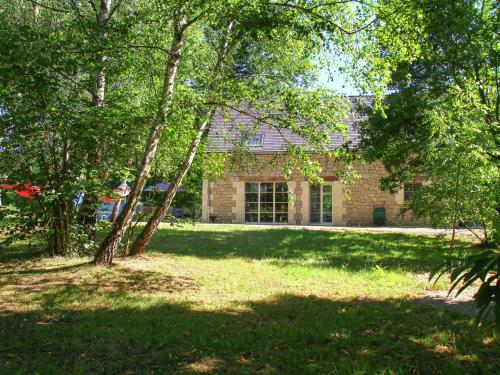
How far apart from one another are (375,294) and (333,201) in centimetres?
1541

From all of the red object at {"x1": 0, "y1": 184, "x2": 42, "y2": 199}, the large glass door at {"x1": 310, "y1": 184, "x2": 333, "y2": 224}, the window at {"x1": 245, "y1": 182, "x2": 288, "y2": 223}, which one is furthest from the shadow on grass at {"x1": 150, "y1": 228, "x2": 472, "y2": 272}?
the window at {"x1": 245, "y1": 182, "x2": 288, "y2": 223}

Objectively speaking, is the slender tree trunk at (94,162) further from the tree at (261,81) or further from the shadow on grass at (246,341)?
the shadow on grass at (246,341)

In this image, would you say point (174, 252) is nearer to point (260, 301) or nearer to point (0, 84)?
point (260, 301)

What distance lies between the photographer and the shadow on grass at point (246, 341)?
3734 millimetres

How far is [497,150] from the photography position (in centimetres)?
749

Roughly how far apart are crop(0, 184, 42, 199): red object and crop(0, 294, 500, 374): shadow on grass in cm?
256

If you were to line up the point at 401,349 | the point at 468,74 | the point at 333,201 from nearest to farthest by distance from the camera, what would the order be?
the point at 401,349, the point at 468,74, the point at 333,201

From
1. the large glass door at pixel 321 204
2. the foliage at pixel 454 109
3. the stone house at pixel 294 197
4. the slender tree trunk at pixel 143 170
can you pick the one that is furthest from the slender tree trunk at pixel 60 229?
the large glass door at pixel 321 204

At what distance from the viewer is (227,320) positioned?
16.8 feet

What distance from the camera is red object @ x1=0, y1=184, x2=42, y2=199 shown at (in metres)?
7.11

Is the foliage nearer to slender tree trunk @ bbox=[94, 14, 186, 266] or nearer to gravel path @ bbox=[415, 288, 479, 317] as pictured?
gravel path @ bbox=[415, 288, 479, 317]

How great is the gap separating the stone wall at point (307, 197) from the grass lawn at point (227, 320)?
483 inches

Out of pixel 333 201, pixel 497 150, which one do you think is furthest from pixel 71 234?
pixel 333 201

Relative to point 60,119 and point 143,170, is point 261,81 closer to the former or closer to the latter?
point 143,170
